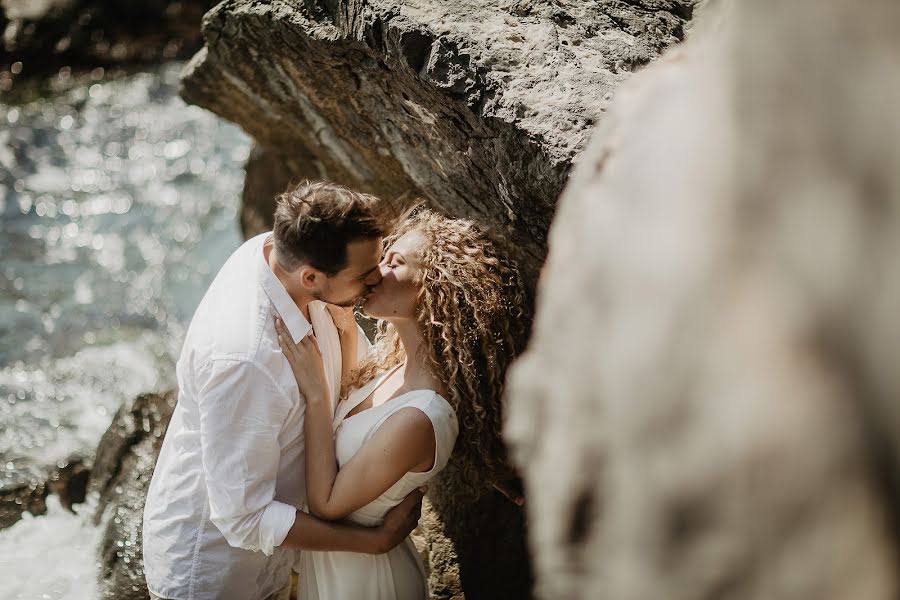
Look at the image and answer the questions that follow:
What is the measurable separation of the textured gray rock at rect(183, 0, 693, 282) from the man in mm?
515

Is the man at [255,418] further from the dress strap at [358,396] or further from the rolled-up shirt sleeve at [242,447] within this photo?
the dress strap at [358,396]

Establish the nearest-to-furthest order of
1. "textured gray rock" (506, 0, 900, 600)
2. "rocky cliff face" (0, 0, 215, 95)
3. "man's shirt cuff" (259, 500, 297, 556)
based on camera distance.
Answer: "textured gray rock" (506, 0, 900, 600) < "man's shirt cuff" (259, 500, 297, 556) < "rocky cliff face" (0, 0, 215, 95)

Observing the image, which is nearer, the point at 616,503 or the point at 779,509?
the point at 779,509

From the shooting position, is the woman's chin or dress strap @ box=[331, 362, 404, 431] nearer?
the woman's chin

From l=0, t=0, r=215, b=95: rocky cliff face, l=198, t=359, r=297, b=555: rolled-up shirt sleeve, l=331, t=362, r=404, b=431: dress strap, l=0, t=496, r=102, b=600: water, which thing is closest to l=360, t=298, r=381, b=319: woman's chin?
l=331, t=362, r=404, b=431: dress strap

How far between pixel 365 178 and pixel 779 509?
10.7ft

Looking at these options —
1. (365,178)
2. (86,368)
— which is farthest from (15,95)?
(365,178)

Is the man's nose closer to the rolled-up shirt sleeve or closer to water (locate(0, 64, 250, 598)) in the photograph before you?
the rolled-up shirt sleeve

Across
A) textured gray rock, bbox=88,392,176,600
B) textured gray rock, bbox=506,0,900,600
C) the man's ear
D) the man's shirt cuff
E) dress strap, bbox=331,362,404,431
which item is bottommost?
textured gray rock, bbox=88,392,176,600

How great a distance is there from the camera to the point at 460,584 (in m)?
3.54

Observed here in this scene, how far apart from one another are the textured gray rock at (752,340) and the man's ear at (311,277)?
5.03 ft

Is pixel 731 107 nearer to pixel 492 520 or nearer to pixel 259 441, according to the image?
pixel 259 441

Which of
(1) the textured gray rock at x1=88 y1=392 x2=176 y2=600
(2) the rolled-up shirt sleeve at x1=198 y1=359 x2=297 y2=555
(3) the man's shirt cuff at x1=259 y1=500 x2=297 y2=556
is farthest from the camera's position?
(1) the textured gray rock at x1=88 y1=392 x2=176 y2=600

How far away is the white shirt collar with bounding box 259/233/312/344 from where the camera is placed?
8.30 feet
